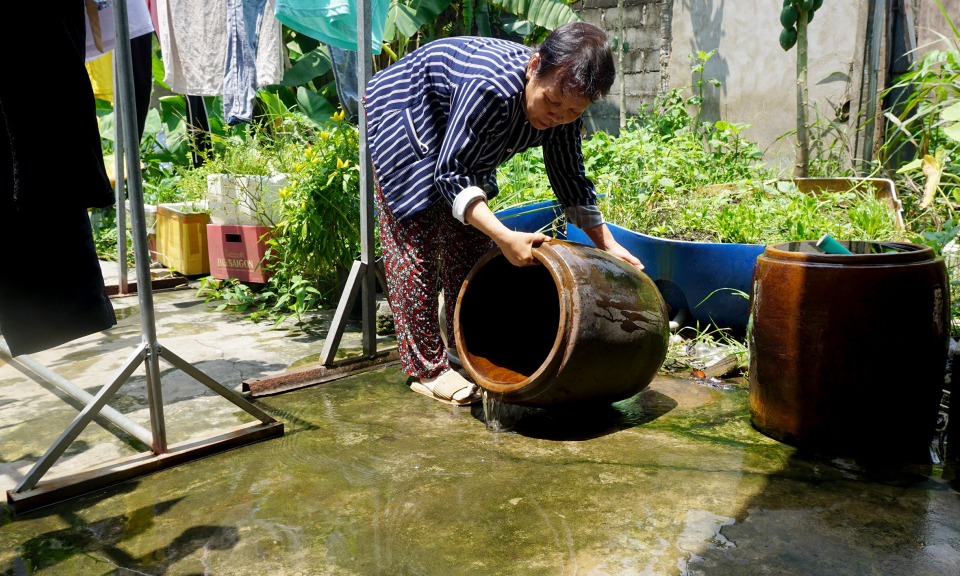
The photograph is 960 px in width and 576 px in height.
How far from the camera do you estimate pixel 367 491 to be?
2043 mm

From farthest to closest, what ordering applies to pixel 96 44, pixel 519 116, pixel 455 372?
pixel 455 372 → pixel 96 44 → pixel 519 116

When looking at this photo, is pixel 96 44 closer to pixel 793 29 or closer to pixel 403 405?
pixel 403 405

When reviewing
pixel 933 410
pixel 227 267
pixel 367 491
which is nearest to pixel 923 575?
pixel 933 410

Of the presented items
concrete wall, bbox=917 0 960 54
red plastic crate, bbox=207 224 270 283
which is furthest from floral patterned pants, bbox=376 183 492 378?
concrete wall, bbox=917 0 960 54

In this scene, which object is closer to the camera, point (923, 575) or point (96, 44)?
point (923, 575)

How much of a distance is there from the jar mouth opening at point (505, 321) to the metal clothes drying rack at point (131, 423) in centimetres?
79

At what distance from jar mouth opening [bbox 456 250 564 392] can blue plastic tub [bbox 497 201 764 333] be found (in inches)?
23.9

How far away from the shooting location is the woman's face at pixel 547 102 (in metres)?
2.31

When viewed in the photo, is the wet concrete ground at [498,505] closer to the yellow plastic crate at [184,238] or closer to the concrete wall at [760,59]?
the yellow plastic crate at [184,238]

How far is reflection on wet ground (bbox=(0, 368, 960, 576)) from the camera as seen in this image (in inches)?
66.1

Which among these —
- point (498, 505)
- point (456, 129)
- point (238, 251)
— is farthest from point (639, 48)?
point (498, 505)

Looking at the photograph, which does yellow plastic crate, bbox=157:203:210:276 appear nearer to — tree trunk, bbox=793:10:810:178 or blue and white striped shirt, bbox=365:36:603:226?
blue and white striped shirt, bbox=365:36:603:226

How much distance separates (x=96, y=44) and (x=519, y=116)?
1.65 meters

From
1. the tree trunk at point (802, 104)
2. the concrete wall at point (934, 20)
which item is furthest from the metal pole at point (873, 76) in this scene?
the tree trunk at point (802, 104)
